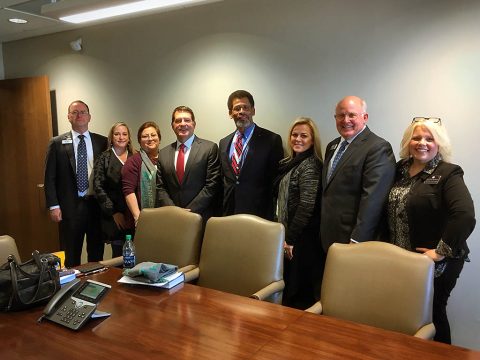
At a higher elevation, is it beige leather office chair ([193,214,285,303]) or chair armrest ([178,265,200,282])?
beige leather office chair ([193,214,285,303])

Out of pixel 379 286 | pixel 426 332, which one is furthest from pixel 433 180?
pixel 426 332

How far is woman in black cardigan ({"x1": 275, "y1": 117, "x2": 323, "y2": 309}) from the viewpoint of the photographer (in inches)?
108

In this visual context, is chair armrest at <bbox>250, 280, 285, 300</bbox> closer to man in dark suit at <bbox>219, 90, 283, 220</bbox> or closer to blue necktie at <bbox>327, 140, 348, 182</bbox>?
blue necktie at <bbox>327, 140, 348, 182</bbox>

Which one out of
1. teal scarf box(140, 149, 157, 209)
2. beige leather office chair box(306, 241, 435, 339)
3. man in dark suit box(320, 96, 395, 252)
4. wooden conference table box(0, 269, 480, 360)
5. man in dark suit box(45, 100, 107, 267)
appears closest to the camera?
wooden conference table box(0, 269, 480, 360)

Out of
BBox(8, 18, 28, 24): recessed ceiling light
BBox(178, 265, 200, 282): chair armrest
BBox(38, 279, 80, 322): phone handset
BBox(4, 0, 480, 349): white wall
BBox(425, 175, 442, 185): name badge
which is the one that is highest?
BBox(8, 18, 28, 24): recessed ceiling light

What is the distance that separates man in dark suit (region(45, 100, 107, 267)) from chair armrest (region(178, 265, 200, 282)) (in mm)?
1668

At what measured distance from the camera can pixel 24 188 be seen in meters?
4.70

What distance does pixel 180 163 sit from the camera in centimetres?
322

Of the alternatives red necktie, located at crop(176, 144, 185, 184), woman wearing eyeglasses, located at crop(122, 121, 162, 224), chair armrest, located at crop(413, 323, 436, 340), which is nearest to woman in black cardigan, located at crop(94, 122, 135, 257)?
woman wearing eyeglasses, located at crop(122, 121, 162, 224)

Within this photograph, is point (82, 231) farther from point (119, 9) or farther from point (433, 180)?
point (433, 180)

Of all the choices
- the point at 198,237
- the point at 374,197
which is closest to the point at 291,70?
the point at 374,197

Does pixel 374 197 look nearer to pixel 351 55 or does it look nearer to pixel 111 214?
pixel 351 55

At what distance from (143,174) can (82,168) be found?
66 cm

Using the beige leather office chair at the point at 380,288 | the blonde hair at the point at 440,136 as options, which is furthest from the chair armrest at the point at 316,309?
the blonde hair at the point at 440,136
